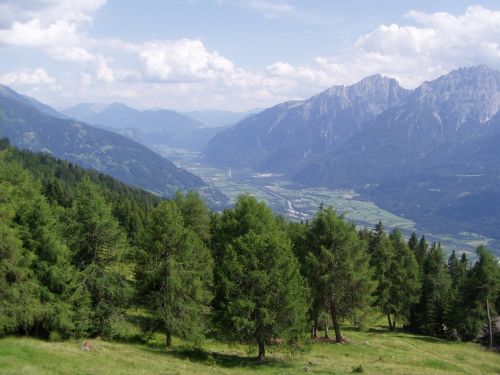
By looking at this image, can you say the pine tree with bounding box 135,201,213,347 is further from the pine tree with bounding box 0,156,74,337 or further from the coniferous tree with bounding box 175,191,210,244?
the coniferous tree with bounding box 175,191,210,244

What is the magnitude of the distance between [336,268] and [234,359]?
48.8ft

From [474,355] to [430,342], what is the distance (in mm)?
8190

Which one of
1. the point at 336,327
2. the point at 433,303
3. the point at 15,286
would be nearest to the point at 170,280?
the point at 15,286

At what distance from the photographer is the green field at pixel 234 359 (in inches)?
1151

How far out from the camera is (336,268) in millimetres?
49312

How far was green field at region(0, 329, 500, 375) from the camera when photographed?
2923cm

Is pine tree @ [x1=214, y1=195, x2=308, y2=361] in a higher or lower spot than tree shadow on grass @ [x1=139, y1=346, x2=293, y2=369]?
higher

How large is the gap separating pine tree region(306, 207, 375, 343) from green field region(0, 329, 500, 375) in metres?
4.66

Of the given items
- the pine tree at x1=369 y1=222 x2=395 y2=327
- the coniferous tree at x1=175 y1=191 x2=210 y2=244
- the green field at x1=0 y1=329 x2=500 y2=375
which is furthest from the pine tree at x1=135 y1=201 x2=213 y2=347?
the pine tree at x1=369 y1=222 x2=395 y2=327

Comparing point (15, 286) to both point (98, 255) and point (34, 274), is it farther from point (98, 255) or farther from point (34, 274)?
point (98, 255)

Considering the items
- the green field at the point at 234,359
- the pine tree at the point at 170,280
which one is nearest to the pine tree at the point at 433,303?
the green field at the point at 234,359

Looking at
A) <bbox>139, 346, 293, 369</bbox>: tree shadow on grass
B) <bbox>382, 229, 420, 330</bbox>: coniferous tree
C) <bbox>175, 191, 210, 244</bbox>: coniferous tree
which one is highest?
<bbox>175, 191, 210, 244</bbox>: coniferous tree

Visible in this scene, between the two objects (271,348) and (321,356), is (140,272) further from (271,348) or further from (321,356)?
(321,356)

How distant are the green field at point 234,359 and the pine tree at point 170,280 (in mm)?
2398
